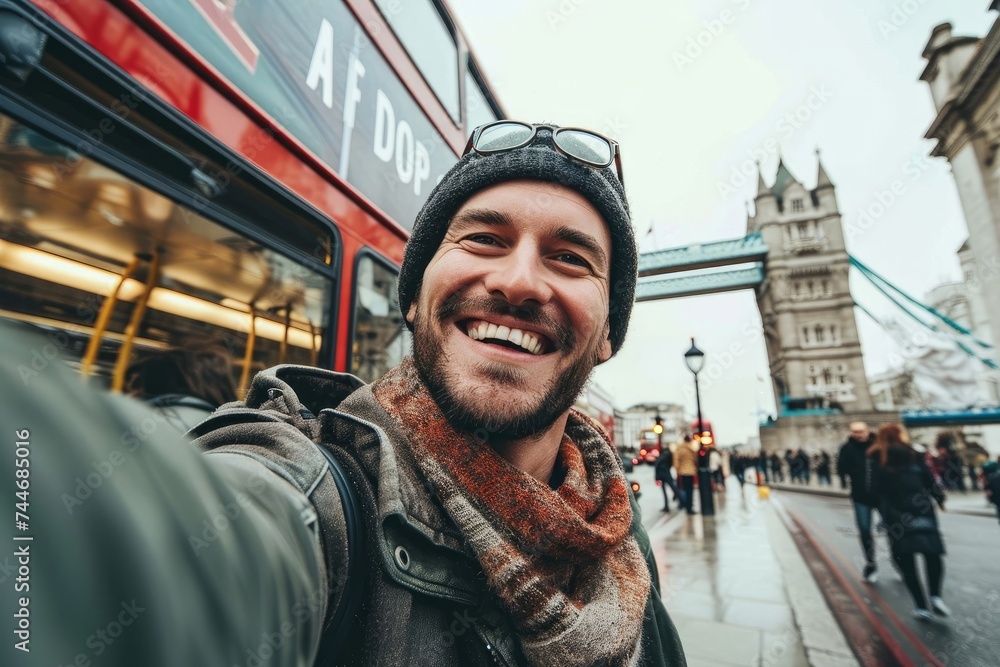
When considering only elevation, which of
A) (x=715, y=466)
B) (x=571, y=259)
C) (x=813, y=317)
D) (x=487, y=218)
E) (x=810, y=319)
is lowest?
(x=715, y=466)

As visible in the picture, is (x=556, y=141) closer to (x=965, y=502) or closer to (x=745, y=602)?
(x=745, y=602)

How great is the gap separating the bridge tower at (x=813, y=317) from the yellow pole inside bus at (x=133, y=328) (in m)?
49.1

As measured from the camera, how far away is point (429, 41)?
4.27m

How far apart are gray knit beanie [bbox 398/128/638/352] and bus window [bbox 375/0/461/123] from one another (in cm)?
278

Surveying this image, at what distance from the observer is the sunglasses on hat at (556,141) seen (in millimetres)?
1724

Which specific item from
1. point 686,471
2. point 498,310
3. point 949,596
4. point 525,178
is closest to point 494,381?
point 498,310

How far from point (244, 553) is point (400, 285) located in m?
1.41

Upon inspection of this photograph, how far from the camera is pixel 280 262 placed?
263 centimetres

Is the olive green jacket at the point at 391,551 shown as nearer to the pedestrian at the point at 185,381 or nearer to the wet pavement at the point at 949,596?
the pedestrian at the point at 185,381

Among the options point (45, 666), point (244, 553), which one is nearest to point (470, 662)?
point (244, 553)

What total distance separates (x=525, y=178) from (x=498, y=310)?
1.84 feet

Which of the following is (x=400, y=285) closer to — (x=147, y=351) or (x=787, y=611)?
(x=147, y=351)

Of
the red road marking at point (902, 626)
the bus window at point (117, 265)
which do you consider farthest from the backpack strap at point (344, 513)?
the red road marking at point (902, 626)

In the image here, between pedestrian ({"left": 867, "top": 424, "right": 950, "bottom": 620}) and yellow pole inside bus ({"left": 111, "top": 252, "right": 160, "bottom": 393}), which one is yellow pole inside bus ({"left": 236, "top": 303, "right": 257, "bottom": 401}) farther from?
pedestrian ({"left": 867, "top": 424, "right": 950, "bottom": 620})
